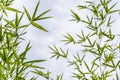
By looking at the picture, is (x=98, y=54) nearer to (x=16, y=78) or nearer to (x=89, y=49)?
(x=89, y=49)

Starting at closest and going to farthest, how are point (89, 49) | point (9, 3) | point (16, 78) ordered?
point (16, 78)
point (9, 3)
point (89, 49)

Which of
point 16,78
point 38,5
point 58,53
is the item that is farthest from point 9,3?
point 58,53

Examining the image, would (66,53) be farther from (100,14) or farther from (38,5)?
(38,5)

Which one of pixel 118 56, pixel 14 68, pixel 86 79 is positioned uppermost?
pixel 14 68

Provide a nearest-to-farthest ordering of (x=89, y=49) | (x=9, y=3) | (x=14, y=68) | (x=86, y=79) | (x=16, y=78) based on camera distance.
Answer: (x=16, y=78)
(x=14, y=68)
(x=9, y=3)
(x=86, y=79)
(x=89, y=49)

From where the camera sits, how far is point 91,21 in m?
5.79

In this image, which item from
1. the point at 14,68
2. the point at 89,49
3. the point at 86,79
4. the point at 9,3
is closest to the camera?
the point at 14,68

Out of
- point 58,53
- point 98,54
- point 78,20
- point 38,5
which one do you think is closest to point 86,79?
point 98,54

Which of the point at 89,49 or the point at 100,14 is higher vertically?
the point at 100,14

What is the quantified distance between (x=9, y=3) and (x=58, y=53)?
2015 mm

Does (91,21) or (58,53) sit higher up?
(91,21)

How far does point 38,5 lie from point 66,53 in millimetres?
2844

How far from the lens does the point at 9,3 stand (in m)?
4.16

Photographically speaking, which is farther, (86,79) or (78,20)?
(78,20)
